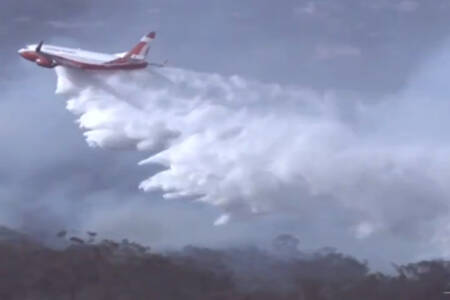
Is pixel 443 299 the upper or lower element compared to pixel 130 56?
lower

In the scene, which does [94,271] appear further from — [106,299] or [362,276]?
[362,276]

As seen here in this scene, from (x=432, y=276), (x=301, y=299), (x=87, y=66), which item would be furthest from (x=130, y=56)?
(x=432, y=276)

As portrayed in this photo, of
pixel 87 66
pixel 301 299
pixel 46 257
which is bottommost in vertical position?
pixel 301 299

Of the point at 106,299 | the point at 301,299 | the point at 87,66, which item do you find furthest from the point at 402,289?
the point at 87,66

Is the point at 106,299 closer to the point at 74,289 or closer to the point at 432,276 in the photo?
the point at 74,289

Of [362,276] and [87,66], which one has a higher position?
[87,66]

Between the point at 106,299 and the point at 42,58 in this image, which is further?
the point at 42,58
